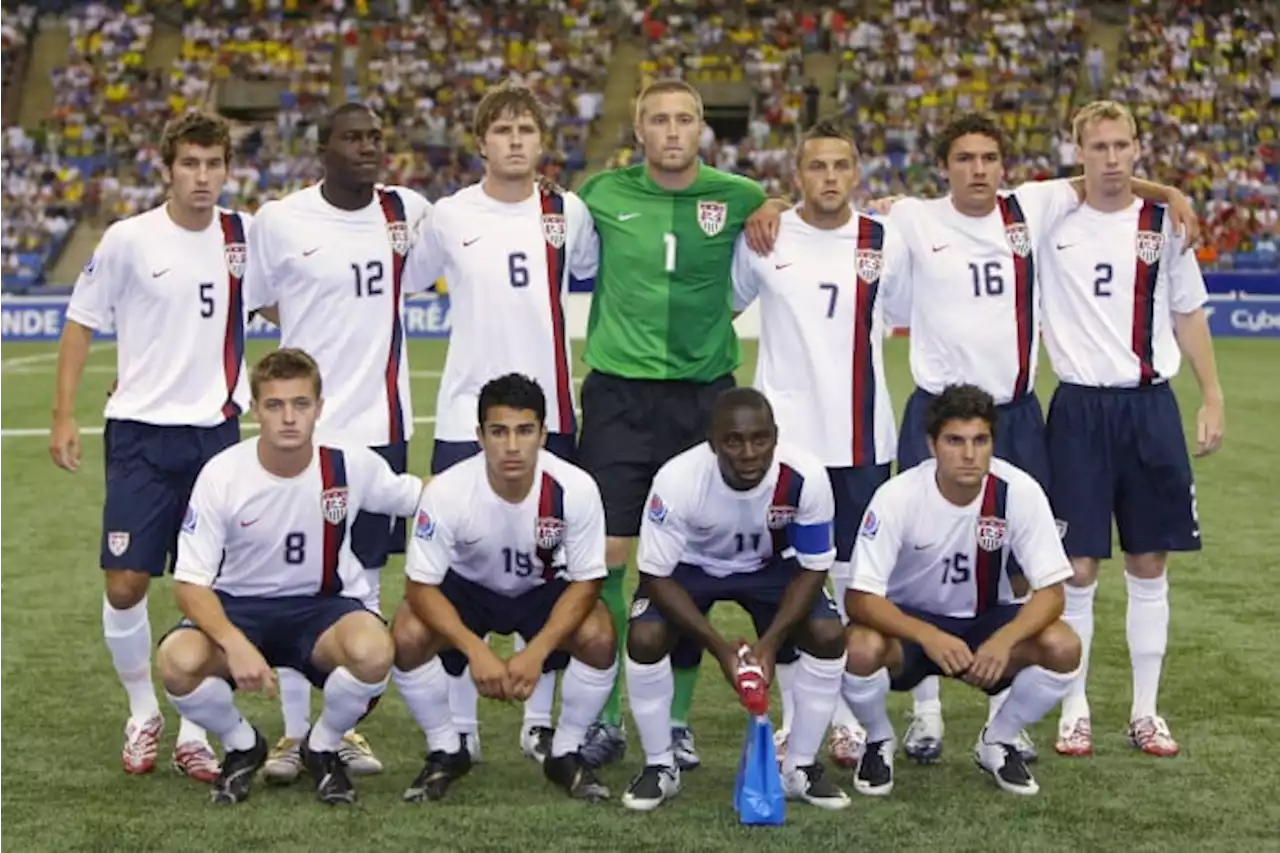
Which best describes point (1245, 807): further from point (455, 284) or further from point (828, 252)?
point (455, 284)

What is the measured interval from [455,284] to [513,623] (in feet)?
3.72

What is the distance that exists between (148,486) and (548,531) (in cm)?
131

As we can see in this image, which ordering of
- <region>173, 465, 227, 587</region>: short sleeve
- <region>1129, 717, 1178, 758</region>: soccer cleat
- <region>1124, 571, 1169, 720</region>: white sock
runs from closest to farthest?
<region>173, 465, 227, 587</region>: short sleeve → <region>1129, 717, 1178, 758</region>: soccer cleat → <region>1124, 571, 1169, 720</region>: white sock

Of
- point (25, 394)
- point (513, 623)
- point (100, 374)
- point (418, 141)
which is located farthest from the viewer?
point (418, 141)

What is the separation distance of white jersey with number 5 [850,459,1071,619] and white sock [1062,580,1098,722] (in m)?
0.60

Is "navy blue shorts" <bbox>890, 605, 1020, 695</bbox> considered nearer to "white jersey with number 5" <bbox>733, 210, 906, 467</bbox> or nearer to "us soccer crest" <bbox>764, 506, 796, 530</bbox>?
"us soccer crest" <bbox>764, 506, 796, 530</bbox>

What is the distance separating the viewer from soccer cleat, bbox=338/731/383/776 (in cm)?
582

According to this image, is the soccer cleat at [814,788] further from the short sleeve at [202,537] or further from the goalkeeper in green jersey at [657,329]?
the short sleeve at [202,537]

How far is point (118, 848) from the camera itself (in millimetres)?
4969

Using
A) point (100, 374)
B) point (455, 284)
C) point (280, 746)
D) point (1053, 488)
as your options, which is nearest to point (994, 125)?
point (1053, 488)

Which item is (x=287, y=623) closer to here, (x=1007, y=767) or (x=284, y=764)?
(x=284, y=764)

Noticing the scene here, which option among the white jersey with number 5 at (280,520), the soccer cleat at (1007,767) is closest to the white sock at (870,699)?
the soccer cleat at (1007,767)

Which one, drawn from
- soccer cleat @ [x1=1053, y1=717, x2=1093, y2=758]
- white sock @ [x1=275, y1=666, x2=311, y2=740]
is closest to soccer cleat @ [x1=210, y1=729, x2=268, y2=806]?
white sock @ [x1=275, y1=666, x2=311, y2=740]

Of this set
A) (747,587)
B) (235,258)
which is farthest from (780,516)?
(235,258)
